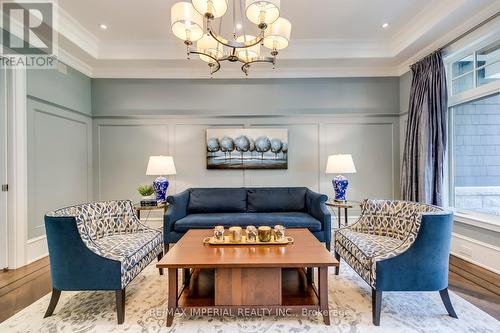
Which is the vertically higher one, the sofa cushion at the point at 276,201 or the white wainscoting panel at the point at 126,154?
the white wainscoting panel at the point at 126,154

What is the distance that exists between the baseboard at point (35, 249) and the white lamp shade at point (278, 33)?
369 cm

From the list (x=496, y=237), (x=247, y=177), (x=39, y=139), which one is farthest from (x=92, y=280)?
(x=496, y=237)

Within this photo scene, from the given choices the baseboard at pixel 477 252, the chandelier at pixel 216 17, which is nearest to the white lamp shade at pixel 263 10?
the chandelier at pixel 216 17

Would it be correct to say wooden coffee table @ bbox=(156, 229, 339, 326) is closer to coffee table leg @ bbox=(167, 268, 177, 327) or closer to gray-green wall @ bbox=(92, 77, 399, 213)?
coffee table leg @ bbox=(167, 268, 177, 327)

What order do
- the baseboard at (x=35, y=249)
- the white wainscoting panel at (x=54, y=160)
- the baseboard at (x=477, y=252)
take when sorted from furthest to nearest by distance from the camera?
1. the white wainscoting panel at (x=54, y=160)
2. the baseboard at (x=35, y=249)
3. the baseboard at (x=477, y=252)

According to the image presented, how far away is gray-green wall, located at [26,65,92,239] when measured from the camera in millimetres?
3232

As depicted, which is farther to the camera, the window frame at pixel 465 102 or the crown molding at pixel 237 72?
the crown molding at pixel 237 72

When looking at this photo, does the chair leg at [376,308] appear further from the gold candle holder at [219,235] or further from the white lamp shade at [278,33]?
the white lamp shade at [278,33]

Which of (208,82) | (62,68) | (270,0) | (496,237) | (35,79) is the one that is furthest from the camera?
(208,82)

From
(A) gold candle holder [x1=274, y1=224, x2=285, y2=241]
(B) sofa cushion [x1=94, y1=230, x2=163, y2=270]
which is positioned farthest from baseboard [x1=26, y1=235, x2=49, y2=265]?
(A) gold candle holder [x1=274, y1=224, x2=285, y2=241]

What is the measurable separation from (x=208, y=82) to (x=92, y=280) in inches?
136

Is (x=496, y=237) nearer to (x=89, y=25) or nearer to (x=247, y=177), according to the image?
(x=247, y=177)

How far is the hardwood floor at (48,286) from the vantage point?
7.13 ft

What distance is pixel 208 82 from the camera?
441cm
